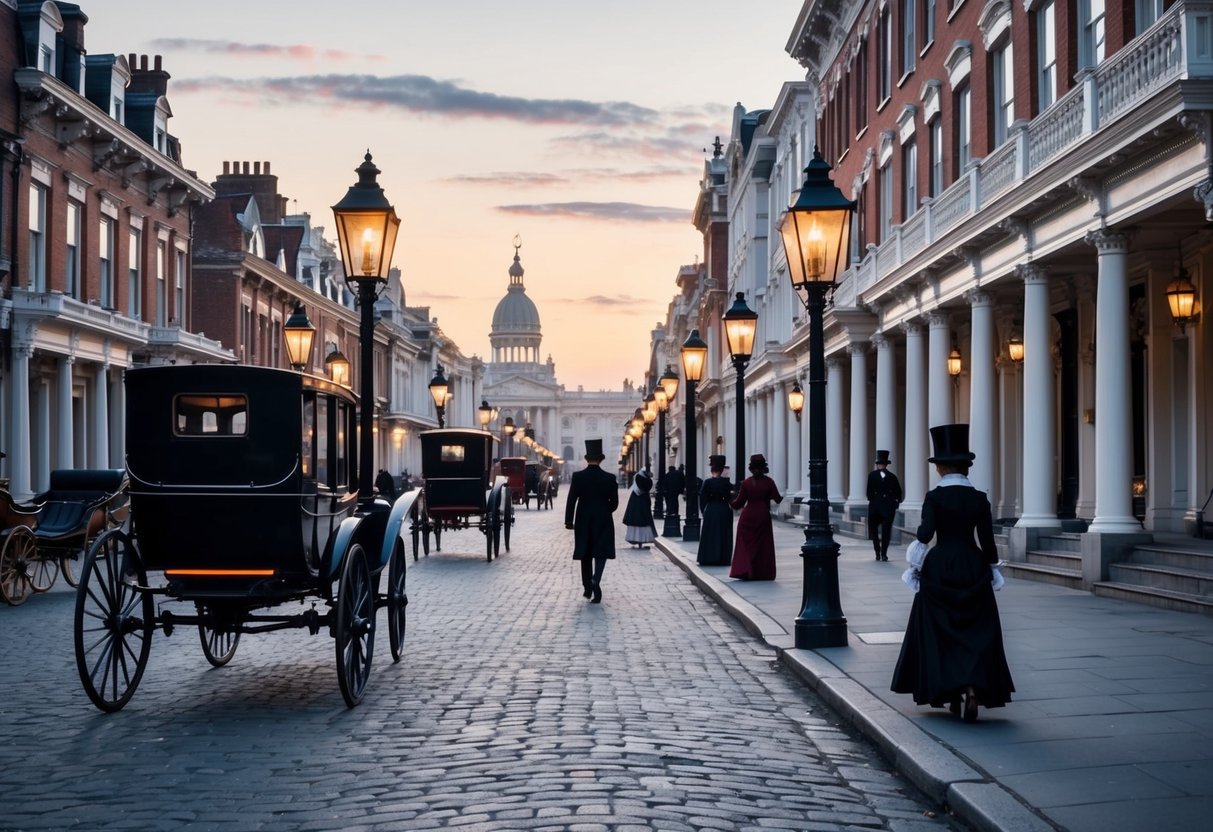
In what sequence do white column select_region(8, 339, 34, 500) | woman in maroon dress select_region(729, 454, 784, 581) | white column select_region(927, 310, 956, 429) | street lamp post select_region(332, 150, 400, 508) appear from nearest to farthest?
street lamp post select_region(332, 150, 400, 508) → woman in maroon dress select_region(729, 454, 784, 581) → white column select_region(927, 310, 956, 429) → white column select_region(8, 339, 34, 500)

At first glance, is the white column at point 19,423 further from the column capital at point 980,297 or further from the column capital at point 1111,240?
the column capital at point 1111,240

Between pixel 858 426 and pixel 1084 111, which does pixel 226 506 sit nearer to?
pixel 1084 111

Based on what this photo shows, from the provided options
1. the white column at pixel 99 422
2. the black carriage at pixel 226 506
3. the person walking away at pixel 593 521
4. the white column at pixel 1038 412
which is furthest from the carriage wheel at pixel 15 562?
the white column at pixel 99 422

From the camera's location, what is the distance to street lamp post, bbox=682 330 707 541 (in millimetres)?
27422

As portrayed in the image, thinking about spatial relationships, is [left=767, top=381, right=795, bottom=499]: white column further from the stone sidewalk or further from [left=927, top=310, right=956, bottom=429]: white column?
the stone sidewalk

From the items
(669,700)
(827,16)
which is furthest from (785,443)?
(669,700)

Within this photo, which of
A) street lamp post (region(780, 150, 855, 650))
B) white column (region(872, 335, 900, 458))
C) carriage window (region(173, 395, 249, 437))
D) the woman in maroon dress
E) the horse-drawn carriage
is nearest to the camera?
carriage window (region(173, 395, 249, 437))

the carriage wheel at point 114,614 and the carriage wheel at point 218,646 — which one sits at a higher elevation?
the carriage wheel at point 114,614

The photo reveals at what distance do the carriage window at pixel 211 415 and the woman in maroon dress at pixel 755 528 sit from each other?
30.8 ft

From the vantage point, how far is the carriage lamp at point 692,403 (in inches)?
1079

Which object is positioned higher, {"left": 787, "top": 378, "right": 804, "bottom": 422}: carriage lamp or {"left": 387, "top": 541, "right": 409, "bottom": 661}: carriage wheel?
{"left": 787, "top": 378, "right": 804, "bottom": 422}: carriage lamp

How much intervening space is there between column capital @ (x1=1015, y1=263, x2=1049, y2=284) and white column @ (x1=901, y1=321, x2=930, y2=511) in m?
6.94

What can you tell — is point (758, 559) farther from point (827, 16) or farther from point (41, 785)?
point (827, 16)

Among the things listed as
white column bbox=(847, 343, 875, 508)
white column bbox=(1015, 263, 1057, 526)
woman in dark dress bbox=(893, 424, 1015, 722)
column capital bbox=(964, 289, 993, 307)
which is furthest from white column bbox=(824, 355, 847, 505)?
woman in dark dress bbox=(893, 424, 1015, 722)
